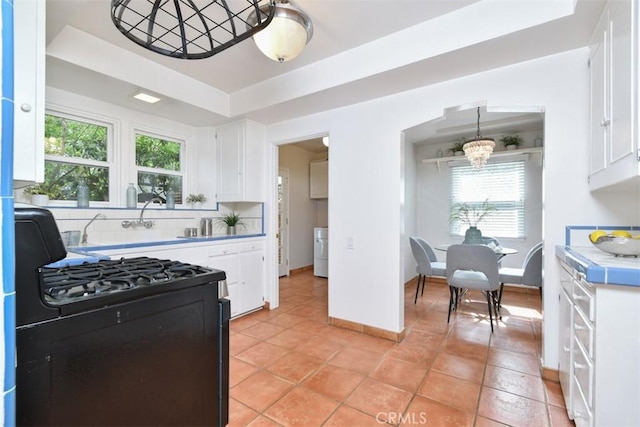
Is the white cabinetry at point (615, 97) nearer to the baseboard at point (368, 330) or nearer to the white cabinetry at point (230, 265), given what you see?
the baseboard at point (368, 330)

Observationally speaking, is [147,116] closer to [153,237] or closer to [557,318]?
[153,237]

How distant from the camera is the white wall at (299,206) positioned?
5.67 metres

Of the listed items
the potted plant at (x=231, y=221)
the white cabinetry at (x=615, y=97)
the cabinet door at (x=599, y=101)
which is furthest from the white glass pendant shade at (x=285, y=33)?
the potted plant at (x=231, y=221)

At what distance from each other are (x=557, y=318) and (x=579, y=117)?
4.61 ft

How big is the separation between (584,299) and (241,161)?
3.27 meters

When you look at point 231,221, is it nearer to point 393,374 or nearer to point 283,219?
point 283,219

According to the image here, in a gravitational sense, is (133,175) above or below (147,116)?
below

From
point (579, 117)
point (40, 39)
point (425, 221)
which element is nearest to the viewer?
point (40, 39)

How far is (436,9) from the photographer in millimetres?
1983

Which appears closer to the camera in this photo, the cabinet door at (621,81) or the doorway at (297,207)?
the cabinet door at (621,81)

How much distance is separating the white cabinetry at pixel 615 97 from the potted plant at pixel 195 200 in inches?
150

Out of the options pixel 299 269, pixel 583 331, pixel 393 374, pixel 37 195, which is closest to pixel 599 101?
pixel 583 331

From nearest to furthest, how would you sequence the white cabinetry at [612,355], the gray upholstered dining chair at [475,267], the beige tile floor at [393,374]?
1. the white cabinetry at [612,355]
2. the beige tile floor at [393,374]
3. the gray upholstered dining chair at [475,267]

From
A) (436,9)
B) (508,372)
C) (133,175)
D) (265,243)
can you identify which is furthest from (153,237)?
(508,372)
